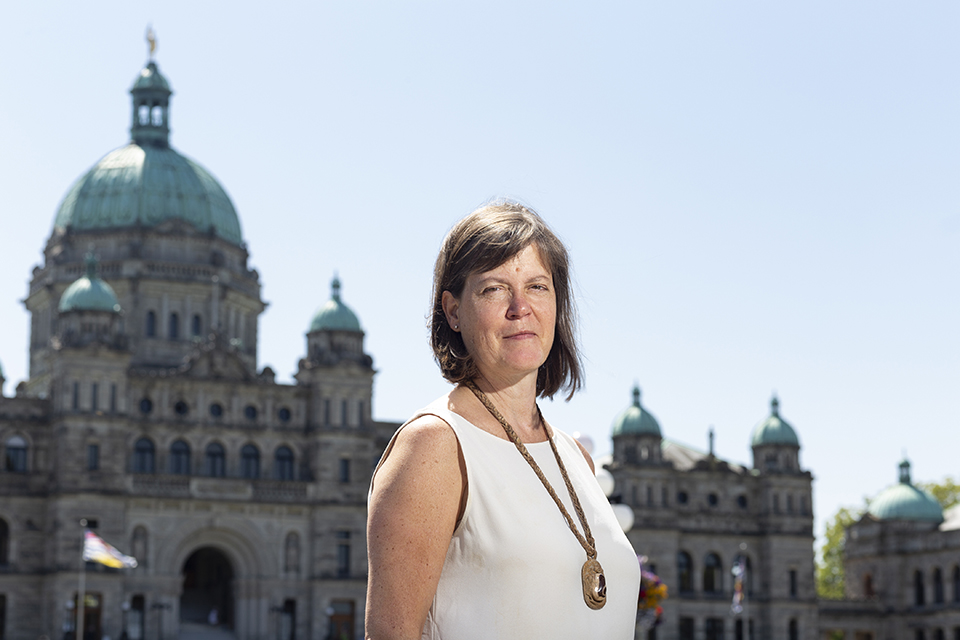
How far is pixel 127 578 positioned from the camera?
68.9 meters

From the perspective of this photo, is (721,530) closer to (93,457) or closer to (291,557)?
(291,557)

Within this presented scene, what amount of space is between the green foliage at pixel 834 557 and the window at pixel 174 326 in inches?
2335

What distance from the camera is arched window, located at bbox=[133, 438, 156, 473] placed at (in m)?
72.1

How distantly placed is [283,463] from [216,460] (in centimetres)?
348

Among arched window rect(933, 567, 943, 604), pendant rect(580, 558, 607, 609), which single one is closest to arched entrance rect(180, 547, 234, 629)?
arched window rect(933, 567, 943, 604)

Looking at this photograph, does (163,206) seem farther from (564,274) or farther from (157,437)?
(564,274)

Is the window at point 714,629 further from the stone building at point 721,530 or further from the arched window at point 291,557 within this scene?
the arched window at point 291,557

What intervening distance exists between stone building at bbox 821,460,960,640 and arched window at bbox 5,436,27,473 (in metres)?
A: 49.3

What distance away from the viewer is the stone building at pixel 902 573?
9144 cm

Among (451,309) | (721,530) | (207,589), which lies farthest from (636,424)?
(451,309)

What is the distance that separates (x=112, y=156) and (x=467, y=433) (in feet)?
269

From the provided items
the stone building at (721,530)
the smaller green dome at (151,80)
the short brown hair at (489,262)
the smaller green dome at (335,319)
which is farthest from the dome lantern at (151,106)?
the short brown hair at (489,262)

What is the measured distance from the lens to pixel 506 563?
15.6 feet

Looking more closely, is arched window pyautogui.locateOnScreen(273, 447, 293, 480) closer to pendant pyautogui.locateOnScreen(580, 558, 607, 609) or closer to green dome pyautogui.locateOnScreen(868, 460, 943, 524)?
green dome pyautogui.locateOnScreen(868, 460, 943, 524)
